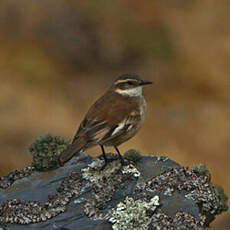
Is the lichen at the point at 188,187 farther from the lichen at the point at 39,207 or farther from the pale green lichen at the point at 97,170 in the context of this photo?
the lichen at the point at 39,207

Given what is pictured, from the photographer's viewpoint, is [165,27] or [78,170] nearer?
[78,170]

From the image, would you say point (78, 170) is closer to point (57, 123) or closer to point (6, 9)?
point (57, 123)

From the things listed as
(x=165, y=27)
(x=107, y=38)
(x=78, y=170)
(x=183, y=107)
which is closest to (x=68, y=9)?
(x=107, y=38)

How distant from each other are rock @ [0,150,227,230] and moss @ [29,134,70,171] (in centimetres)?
17

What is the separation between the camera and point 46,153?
29.4 ft

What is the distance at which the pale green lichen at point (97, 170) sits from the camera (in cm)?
837

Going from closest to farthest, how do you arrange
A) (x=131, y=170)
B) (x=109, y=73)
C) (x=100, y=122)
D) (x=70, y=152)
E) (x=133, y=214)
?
1. (x=133, y=214)
2. (x=70, y=152)
3. (x=131, y=170)
4. (x=100, y=122)
5. (x=109, y=73)

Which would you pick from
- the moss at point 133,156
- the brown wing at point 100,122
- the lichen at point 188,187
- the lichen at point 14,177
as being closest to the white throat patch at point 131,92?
the brown wing at point 100,122

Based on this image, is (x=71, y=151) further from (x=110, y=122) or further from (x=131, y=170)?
(x=131, y=170)

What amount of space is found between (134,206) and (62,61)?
38.3 feet

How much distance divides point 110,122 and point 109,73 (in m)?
9.94

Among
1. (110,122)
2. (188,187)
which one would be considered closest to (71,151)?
(110,122)

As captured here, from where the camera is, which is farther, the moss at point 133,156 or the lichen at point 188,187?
the moss at point 133,156

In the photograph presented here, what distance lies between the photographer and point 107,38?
61.5 feet
